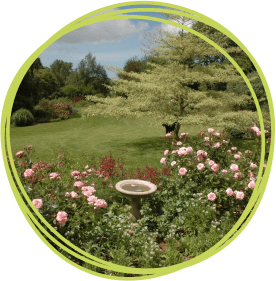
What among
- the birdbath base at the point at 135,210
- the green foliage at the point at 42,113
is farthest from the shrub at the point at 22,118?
the birdbath base at the point at 135,210

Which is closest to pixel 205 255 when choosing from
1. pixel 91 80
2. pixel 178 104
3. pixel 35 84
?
pixel 35 84

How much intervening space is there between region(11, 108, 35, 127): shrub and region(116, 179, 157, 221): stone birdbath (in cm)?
244

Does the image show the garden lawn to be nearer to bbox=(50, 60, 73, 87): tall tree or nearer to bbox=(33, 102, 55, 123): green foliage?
bbox=(33, 102, 55, 123): green foliage

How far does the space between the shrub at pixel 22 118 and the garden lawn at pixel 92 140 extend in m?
0.10

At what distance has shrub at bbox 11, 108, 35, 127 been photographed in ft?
15.0

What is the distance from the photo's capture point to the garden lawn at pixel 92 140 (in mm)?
5308

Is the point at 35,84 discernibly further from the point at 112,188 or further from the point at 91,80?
the point at 112,188

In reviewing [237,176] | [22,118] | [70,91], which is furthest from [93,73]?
[237,176]

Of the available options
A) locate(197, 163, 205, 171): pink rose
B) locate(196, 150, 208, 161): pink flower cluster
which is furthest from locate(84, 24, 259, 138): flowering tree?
locate(197, 163, 205, 171): pink rose

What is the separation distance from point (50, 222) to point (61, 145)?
3556 mm

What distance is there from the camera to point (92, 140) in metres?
7.06

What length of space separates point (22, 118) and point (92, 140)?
252 cm

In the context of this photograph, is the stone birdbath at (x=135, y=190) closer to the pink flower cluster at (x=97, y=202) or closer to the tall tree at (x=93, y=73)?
the pink flower cluster at (x=97, y=202)

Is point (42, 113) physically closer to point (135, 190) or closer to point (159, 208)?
point (135, 190)
